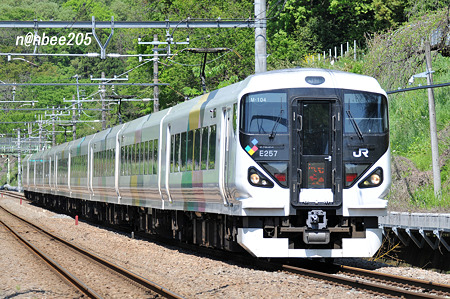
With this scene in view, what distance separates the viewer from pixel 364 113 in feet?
44.9

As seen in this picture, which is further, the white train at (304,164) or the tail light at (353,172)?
the tail light at (353,172)

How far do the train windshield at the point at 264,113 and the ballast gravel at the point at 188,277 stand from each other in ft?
7.49

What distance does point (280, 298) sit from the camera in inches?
408

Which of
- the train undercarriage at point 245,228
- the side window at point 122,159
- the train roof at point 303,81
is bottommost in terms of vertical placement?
the train undercarriage at point 245,228

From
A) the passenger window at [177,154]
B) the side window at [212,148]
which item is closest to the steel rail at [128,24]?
the passenger window at [177,154]

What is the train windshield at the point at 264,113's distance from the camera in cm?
1343

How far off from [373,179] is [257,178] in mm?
1878

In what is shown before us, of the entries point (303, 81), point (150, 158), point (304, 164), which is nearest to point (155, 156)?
point (150, 158)

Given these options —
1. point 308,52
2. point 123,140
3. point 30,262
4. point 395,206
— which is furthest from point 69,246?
point 308,52

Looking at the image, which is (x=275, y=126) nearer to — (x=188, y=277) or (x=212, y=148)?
(x=212, y=148)

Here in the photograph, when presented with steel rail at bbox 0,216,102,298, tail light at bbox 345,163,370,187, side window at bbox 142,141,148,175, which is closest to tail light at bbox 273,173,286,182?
tail light at bbox 345,163,370,187

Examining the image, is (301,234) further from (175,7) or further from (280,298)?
(175,7)

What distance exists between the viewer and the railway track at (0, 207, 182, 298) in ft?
38.3

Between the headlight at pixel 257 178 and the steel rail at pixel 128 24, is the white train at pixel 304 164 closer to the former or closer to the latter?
the headlight at pixel 257 178
